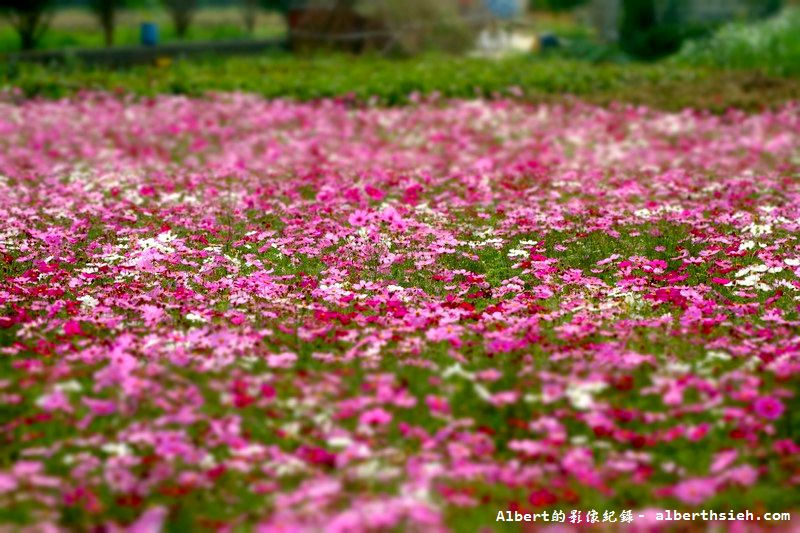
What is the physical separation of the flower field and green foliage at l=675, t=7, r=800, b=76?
34.3 ft

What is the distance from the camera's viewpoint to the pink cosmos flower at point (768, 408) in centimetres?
549

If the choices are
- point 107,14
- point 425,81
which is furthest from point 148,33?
point 425,81

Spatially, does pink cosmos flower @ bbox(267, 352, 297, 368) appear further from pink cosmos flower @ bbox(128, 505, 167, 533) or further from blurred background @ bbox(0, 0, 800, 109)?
blurred background @ bbox(0, 0, 800, 109)

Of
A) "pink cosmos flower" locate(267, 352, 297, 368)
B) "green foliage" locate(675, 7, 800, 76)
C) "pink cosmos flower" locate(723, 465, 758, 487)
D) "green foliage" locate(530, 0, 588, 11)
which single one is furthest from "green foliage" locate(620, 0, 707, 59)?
"pink cosmos flower" locate(723, 465, 758, 487)

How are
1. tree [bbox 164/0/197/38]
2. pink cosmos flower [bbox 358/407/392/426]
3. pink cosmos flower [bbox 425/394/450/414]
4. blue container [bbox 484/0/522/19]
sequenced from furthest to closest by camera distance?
blue container [bbox 484/0/522/19], tree [bbox 164/0/197/38], pink cosmos flower [bbox 425/394/450/414], pink cosmos flower [bbox 358/407/392/426]

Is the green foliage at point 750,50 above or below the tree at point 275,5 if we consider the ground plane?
below

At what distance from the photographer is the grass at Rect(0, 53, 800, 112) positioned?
63.5 ft

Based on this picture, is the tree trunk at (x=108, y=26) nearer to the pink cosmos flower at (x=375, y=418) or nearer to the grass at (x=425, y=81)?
the grass at (x=425, y=81)

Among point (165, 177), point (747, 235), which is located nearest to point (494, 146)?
point (165, 177)

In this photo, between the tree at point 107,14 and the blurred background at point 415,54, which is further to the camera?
the tree at point 107,14

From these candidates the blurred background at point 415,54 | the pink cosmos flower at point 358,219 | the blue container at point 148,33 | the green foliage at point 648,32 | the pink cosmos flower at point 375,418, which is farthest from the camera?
the green foliage at point 648,32

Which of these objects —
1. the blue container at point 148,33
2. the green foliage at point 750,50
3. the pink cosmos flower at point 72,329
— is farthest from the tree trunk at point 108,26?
the pink cosmos flower at point 72,329

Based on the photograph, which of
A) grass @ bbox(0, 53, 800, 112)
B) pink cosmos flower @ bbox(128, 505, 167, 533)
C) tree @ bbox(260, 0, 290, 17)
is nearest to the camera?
pink cosmos flower @ bbox(128, 505, 167, 533)

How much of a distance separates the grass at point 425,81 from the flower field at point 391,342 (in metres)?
5.74
